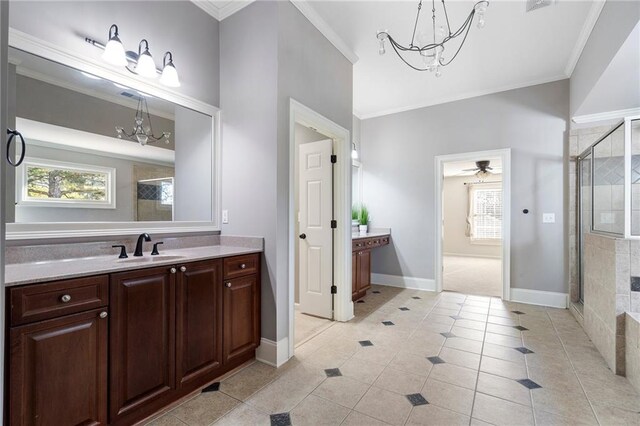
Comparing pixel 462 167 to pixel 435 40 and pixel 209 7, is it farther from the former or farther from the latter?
pixel 209 7

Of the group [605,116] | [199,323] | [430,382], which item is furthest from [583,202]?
[199,323]

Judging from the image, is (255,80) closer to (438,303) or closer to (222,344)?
(222,344)

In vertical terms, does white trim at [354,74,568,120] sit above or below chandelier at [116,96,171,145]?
above

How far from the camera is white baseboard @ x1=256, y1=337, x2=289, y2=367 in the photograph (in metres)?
2.34

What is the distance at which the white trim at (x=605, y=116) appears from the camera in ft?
10.9

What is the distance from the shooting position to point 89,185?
1966mm

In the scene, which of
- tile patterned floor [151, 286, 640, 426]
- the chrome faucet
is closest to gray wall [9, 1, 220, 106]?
the chrome faucet

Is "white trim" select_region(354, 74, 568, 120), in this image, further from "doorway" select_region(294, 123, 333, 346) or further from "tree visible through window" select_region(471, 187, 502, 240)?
"tree visible through window" select_region(471, 187, 502, 240)

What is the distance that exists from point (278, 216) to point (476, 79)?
349 centimetres

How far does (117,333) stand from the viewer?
1.54m

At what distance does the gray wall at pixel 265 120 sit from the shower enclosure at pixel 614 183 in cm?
269

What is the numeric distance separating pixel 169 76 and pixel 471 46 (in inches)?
122

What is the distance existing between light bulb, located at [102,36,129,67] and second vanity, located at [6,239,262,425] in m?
1.29

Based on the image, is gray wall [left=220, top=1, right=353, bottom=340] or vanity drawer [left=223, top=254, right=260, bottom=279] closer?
vanity drawer [left=223, top=254, right=260, bottom=279]
